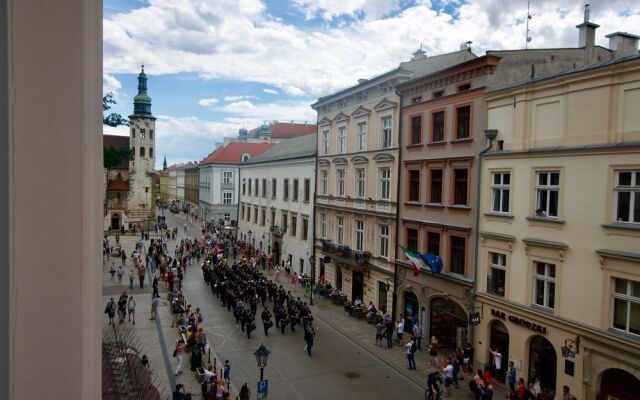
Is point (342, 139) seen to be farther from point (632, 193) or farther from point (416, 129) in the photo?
point (632, 193)

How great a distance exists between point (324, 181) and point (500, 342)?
18641 mm

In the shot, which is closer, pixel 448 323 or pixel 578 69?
pixel 578 69

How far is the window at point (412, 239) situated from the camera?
24.6 m

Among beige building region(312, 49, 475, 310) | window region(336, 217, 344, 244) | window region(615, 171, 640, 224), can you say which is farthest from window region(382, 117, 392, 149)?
window region(615, 171, 640, 224)

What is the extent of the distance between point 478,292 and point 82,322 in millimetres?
20386

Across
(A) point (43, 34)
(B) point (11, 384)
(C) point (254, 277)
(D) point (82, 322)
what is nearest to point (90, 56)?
(A) point (43, 34)

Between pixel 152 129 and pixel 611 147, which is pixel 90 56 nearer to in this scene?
pixel 611 147

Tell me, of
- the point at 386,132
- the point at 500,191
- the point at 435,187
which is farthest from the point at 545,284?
the point at 386,132

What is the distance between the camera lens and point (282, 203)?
43.4m

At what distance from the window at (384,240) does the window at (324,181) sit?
8.09 m

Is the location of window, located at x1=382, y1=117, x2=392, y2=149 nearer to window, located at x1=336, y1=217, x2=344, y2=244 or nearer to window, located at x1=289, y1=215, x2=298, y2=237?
window, located at x1=336, y1=217, x2=344, y2=244

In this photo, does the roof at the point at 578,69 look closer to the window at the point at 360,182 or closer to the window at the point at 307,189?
the window at the point at 360,182

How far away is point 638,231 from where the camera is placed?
1405 centimetres

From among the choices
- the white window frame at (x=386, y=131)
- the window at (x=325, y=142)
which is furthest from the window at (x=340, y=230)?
A: the white window frame at (x=386, y=131)
